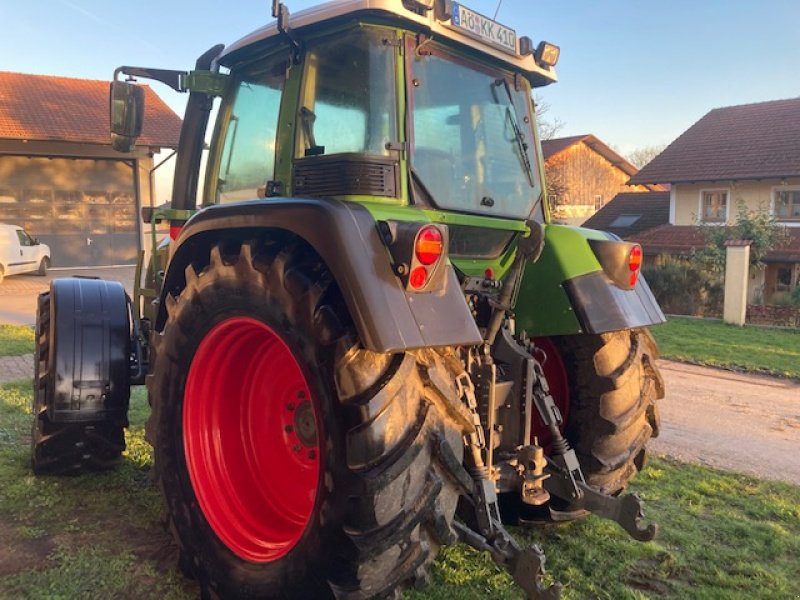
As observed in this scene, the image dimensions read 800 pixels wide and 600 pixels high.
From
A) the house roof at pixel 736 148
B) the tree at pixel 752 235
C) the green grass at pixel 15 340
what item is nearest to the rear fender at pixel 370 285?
the green grass at pixel 15 340

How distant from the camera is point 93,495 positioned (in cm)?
379

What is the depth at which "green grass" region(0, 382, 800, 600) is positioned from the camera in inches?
113

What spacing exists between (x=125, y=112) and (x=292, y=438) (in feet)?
6.83

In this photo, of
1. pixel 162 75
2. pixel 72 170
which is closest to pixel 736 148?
pixel 72 170

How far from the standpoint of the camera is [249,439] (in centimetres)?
314

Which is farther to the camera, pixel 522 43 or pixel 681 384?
pixel 681 384

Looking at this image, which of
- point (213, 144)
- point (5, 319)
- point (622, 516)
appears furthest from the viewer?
point (5, 319)

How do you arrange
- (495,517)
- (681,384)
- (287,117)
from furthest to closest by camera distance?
(681,384) < (287,117) < (495,517)

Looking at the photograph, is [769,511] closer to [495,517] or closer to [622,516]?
[622,516]

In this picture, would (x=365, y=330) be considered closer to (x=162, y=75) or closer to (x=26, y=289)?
(x=162, y=75)

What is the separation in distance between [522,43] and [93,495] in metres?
3.37

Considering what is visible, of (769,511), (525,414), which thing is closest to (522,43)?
(525,414)

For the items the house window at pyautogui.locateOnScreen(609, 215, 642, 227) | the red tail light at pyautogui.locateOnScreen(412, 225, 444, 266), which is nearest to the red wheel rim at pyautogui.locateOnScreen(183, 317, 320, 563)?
the red tail light at pyautogui.locateOnScreen(412, 225, 444, 266)

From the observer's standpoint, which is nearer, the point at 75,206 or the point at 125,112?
the point at 125,112
